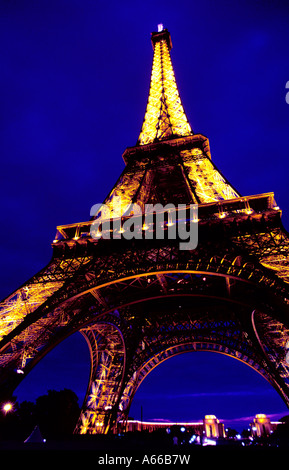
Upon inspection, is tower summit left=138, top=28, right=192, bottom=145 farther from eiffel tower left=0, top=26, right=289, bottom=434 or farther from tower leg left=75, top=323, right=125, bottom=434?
tower leg left=75, top=323, right=125, bottom=434

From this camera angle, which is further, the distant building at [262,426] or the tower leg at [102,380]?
the distant building at [262,426]

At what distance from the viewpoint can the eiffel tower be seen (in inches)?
499

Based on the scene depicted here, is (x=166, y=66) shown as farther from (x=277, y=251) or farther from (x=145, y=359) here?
(x=145, y=359)

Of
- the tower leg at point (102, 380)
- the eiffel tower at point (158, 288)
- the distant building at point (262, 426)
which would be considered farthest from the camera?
the distant building at point (262, 426)

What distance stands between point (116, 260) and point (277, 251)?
7993 millimetres

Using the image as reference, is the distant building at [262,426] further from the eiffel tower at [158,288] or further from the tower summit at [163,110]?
the tower summit at [163,110]

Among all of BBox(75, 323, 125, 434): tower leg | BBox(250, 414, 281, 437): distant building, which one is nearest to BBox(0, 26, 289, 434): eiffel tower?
BBox(75, 323, 125, 434): tower leg

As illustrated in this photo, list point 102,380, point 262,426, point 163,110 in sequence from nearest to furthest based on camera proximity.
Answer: point 102,380
point 262,426
point 163,110

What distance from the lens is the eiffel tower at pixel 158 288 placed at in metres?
12.7

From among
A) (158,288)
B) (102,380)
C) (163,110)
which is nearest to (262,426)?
(102,380)

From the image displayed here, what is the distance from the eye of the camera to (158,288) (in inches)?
738

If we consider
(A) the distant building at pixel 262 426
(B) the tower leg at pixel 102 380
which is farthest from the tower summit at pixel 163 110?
(A) the distant building at pixel 262 426

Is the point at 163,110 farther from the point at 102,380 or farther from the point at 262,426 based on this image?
the point at 262,426
